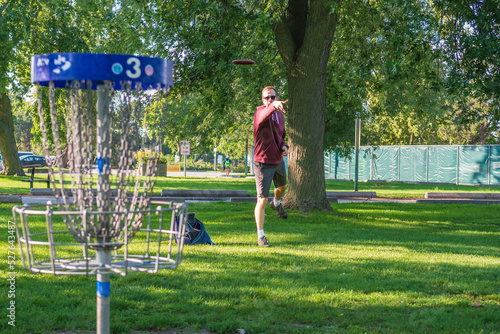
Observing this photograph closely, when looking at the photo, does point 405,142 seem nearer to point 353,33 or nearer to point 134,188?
point 353,33

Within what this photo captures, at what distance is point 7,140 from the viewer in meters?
31.5

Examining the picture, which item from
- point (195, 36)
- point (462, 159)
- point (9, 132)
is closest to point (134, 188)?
point (195, 36)

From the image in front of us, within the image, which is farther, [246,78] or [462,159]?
[462,159]

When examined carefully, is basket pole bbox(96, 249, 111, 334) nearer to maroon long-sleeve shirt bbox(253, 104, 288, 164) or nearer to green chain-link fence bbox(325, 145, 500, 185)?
maroon long-sleeve shirt bbox(253, 104, 288, 164)

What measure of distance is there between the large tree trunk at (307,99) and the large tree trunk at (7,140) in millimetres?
23659

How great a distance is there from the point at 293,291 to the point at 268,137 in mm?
3112

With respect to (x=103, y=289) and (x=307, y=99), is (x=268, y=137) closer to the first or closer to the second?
(x=307, y=99)

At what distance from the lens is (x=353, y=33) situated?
15.8 metres

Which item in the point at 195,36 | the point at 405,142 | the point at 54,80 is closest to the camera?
the point at 54,80

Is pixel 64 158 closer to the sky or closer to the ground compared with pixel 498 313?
closer to the sky

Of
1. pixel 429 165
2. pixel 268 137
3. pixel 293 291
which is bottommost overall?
pixel 293 291

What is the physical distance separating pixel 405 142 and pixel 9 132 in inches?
1442

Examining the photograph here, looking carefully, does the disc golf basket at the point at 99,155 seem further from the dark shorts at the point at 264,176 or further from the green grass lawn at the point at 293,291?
the dark shorts at the point at 264,176

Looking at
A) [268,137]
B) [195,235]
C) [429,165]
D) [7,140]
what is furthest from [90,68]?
[429,165]
